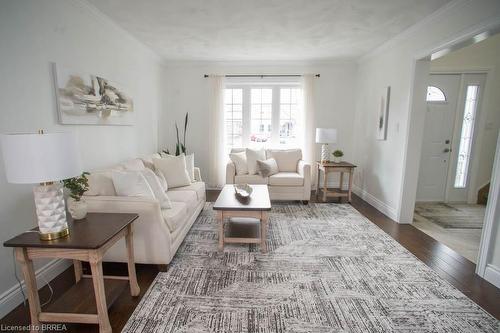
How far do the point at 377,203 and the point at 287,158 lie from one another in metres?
1.68

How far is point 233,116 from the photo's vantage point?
481 cm

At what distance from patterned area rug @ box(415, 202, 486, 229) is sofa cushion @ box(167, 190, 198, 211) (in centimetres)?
319

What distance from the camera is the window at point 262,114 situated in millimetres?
4738

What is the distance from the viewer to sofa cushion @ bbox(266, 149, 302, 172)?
4387 millimetres

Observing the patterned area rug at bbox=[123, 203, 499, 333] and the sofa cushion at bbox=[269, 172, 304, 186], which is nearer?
the patterned area rug at bbox=[123, 203, 499, 333]

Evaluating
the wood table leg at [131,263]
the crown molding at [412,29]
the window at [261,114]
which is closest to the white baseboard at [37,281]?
the wood table leg at [131,263]

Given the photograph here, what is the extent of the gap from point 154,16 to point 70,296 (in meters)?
2.85

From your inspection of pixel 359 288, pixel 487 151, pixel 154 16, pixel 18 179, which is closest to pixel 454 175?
pixel 487 151

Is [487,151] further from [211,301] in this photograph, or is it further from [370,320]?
[211,301]

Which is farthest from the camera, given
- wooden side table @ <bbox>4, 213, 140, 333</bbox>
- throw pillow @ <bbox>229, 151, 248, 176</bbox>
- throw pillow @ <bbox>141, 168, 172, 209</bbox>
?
throw pillow @ <bbox>229, 151, 248, 176</bbox>

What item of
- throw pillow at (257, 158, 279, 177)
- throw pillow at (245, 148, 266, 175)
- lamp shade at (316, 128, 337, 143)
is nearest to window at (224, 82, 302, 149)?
throw pillow at (245, 148, 266, 175)

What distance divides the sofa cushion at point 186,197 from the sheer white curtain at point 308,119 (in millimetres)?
2610

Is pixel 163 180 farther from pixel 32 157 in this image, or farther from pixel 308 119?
pixel 308 119

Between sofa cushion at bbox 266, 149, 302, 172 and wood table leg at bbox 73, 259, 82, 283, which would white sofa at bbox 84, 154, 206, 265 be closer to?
wood table leg at bbox 73, 259, 82, 283
